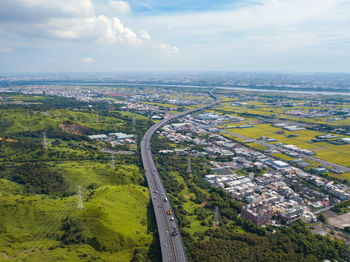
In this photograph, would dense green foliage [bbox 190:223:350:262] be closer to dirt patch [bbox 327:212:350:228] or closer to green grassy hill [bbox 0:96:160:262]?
dirt patch [bbox 327:212:350:228]

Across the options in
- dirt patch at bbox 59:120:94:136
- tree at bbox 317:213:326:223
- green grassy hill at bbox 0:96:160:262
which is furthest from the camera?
dirt patch at bbox 59:120:94:136

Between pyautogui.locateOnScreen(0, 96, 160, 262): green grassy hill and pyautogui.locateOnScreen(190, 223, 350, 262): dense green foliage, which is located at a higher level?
pyautogui.locateOnScreen(0, 96, 160, 262): green grassy hill

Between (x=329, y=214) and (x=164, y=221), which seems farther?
(x=329, y=214)

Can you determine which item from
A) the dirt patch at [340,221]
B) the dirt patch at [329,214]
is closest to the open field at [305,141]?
the dirt patch at [329,214]

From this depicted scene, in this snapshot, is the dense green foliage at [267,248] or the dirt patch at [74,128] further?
the dirt patch at [74,128]

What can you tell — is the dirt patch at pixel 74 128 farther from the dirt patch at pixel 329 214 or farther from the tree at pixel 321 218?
the dirt patch at pixel 329 214

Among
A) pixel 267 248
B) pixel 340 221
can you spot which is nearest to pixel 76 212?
pixel 267 248

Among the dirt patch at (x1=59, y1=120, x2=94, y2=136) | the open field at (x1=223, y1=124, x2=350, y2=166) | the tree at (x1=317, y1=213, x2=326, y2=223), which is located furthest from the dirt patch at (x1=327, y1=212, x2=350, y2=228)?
the dirt patch at (x1=59, y1=120, x2=94, y2=136)

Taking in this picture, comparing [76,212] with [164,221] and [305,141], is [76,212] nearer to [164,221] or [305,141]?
[164,221]

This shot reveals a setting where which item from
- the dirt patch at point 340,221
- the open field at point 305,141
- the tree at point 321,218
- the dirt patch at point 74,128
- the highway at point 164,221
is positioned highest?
the dirt patch at point 74,128
